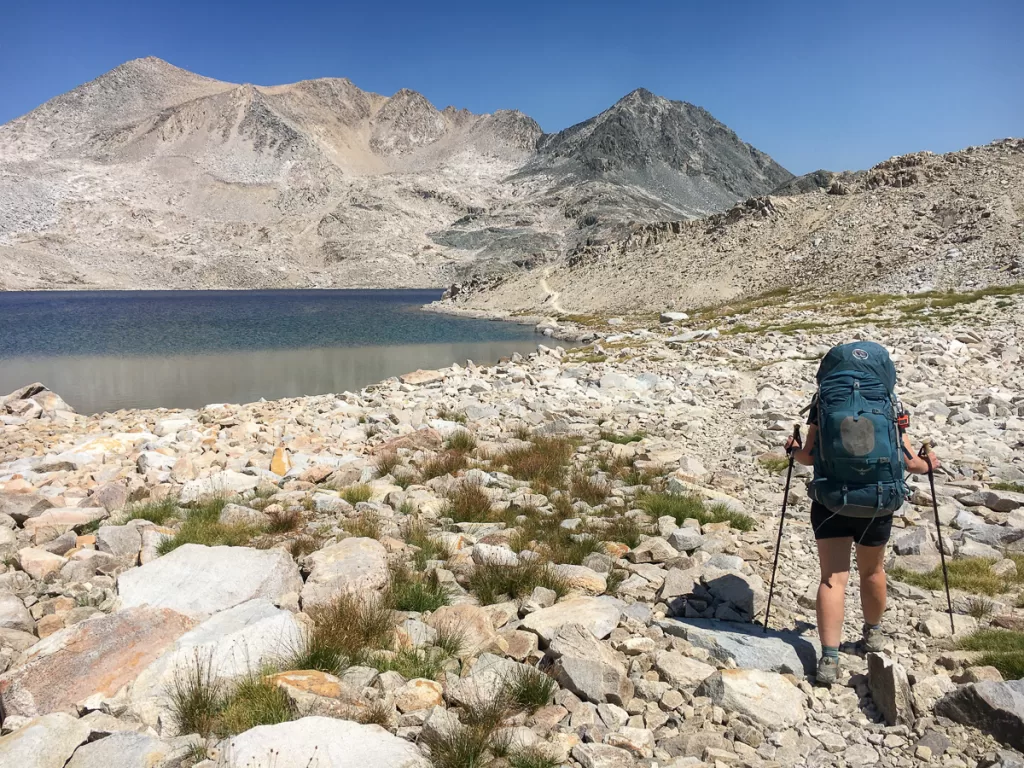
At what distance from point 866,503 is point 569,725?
286 cm

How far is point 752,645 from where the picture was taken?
17.3ft

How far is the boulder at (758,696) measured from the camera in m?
4.35

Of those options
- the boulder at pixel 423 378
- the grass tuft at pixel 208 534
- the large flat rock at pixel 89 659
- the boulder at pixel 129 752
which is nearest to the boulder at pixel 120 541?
the grass tuft at pixel 208 534

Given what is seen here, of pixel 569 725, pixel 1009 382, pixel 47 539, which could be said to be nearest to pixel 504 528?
pixel 569 725

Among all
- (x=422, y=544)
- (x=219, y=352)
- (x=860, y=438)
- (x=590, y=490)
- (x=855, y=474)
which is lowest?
(x=219, y=352)

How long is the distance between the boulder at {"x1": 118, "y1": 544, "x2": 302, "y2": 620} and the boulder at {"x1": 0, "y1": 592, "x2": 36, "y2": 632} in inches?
28.2

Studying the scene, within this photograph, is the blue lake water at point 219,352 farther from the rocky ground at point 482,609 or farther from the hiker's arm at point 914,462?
the hiker's arm at point 914,462

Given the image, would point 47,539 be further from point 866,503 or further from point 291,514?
point 866,503

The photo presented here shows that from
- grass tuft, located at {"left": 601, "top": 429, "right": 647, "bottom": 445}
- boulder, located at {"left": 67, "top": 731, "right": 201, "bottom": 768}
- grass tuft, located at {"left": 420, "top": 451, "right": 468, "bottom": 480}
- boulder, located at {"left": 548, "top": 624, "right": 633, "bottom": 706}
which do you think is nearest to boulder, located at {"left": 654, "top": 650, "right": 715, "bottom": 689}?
boulder, located at {"left": 548, "top": 624, "right": 633, "bottom": 706}

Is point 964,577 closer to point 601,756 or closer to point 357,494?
point 601,756

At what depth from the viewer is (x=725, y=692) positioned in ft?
14.7

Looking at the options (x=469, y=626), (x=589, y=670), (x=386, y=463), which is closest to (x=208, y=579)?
(x=469, y=626)

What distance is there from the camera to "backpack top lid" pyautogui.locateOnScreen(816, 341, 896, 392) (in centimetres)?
512

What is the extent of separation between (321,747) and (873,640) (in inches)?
175
